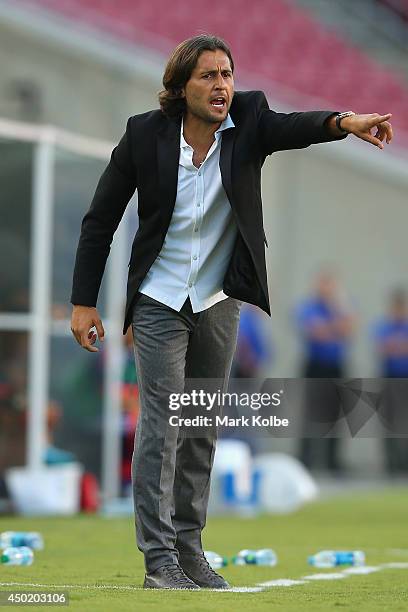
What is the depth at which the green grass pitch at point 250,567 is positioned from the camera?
5.15m

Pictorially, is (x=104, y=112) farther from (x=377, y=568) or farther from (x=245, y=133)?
(x=245, y=133)

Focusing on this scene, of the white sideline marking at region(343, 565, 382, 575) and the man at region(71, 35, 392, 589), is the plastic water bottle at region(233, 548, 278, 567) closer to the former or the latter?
the white sideline marking at region(343, 565, 382, 575)

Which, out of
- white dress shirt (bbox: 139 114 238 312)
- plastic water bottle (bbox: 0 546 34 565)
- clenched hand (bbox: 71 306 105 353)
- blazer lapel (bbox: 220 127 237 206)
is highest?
blazer lapel (bbox: 220 127 237 206)

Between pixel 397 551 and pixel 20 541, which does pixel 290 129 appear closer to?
pixel 20 541

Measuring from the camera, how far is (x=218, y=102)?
5.54 m

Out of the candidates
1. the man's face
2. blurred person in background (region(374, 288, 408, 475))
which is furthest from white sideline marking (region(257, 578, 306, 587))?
blurred person in background (region(374, 288, 408, 475))

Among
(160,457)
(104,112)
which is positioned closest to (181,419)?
(160,457)

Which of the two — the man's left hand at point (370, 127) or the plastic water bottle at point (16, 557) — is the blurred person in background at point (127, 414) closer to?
the plastic water bottle at point (16, 557)

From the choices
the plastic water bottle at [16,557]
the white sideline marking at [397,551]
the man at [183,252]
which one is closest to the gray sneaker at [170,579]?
the man at [183,252]

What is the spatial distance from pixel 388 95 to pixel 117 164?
49.4 feet

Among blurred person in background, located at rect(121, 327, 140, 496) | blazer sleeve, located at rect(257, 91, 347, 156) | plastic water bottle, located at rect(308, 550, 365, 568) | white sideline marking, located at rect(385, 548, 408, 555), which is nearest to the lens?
blazer sleeve, located at rect(257, 91, 347, 156)

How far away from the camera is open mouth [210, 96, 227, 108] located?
5523 mm

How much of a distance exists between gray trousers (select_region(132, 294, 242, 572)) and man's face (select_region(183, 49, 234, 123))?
2.28 feet
